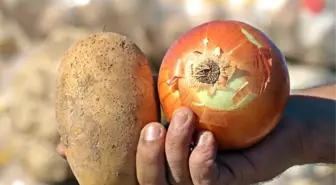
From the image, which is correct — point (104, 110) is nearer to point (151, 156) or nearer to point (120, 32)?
point (151, 156)

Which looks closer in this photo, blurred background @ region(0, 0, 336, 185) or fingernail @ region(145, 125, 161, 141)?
fingernail @ region(145, 125, 161, 141)

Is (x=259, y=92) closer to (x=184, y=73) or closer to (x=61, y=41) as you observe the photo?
(x=184, y=73)

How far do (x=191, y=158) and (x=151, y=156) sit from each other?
1.9 inches

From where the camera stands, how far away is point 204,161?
2.66 feet

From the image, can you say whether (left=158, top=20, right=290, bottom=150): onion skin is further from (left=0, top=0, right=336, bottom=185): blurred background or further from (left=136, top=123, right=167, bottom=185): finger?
(left=0, top=0, right=336, bottom=185): blurred background

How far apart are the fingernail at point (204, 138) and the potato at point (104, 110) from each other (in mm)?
72

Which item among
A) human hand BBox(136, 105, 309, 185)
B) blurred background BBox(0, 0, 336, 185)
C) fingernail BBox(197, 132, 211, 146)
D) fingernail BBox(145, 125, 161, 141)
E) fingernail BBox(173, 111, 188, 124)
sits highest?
fingernail BBox(173, 111, 188, 124)

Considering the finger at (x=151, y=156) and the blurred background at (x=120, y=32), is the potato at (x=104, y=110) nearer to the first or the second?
the finger at (x=151, y=156)

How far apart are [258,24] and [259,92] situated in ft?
2.66

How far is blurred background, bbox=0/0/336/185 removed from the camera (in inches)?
61.4

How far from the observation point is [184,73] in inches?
31.4

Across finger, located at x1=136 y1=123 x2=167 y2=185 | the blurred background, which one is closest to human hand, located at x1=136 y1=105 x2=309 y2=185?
finger, located at x1=136 y1=123 x2=167 y2=185

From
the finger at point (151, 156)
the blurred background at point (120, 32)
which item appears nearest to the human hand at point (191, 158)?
the finger at point (151, 156)

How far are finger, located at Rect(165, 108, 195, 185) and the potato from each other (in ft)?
0.14
